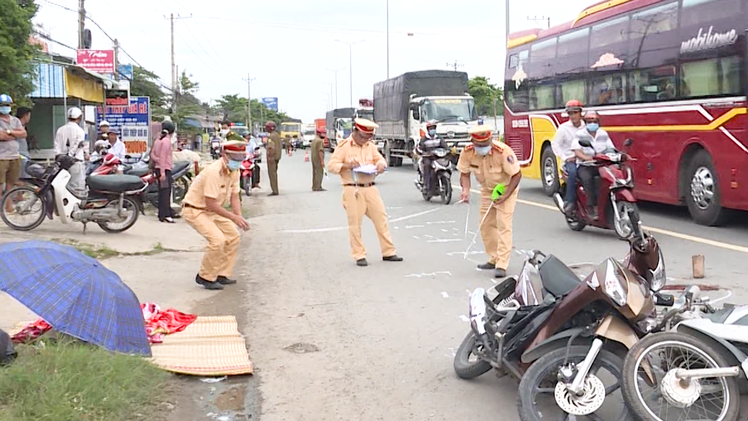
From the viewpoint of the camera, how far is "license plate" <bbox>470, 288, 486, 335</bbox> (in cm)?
469

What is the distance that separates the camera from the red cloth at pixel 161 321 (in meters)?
5.96

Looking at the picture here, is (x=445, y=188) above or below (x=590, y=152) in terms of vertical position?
below

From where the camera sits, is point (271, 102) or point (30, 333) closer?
point (30, 333)

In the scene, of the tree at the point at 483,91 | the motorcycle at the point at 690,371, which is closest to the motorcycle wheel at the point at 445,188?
the motorcycle at the point at 690,371

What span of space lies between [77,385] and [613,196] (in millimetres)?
7699

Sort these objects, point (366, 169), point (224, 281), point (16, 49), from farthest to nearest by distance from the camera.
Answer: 1. point (16, 49)
2. point (366, 169)
3. point (224, 281)

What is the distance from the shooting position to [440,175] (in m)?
16.3

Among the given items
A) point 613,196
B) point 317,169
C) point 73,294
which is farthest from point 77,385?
point 317,169

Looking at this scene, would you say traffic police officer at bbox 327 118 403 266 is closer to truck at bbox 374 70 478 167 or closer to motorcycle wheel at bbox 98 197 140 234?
motorcycle wheel at bbox 98 197 140 234

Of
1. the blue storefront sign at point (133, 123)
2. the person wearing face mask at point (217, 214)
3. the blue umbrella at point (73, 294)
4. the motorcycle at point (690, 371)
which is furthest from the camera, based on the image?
the blue storefront sign at point (133, 123)

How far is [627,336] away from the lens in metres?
4.01

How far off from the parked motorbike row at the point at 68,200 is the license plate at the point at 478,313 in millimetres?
7446

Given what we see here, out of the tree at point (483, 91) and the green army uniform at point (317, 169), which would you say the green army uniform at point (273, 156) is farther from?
the tree at point (483, 91)

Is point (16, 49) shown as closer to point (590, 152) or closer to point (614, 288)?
point (590, 152)
